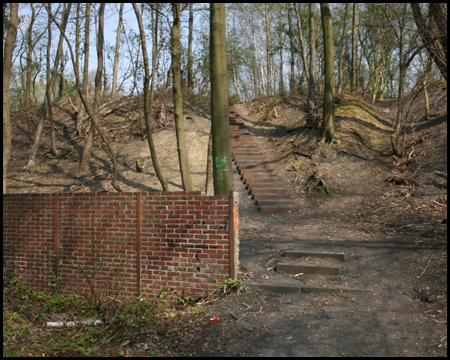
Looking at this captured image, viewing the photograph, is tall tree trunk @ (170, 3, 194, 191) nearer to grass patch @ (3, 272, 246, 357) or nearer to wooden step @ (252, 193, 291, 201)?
wooden step @ (252, 193, 291, 201)

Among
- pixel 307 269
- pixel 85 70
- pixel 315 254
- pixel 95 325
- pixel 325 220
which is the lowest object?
pixel 95 325

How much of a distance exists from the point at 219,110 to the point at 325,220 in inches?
174

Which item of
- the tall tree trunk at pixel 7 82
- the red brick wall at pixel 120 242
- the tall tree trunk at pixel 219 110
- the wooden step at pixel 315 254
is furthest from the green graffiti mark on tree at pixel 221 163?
the tall tree trunk at pixel 7 82

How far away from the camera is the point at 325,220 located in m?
10.1

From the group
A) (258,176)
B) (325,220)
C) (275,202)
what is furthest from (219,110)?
(258,176)

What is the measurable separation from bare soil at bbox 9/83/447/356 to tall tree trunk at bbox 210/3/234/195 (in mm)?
1664

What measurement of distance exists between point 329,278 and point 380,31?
21977 millimetres

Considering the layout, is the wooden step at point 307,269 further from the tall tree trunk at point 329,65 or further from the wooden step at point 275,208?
the tall tree trunk at point 329,65

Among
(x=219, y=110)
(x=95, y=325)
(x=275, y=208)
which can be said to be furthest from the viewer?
(x=275, y=208)

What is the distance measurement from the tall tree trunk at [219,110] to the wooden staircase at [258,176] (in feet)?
11.2

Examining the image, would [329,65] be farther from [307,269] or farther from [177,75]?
[307,269]

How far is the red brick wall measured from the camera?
5.94m

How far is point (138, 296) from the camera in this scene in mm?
6098

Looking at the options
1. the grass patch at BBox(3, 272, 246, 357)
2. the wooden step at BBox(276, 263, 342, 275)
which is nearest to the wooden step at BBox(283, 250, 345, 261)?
the wooden step at BBox(276, 263, 342, 275)
